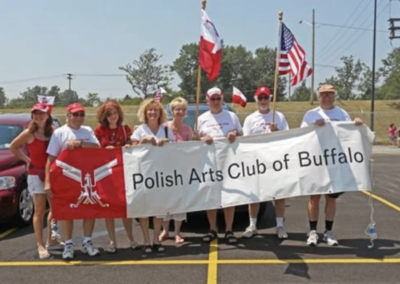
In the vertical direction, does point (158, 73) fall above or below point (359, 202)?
above

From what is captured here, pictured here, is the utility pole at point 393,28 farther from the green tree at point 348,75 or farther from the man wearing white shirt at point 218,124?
the green tree at point 348,75

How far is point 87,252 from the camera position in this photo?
18.9 ft

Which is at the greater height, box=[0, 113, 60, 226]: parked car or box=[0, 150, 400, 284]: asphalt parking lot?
box=[0, 113, 60, 226]: parked car

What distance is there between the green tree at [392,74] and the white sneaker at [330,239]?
261ft

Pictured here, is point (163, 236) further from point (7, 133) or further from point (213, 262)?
point (7, 133)

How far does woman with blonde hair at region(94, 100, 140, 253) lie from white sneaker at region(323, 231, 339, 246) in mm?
2316

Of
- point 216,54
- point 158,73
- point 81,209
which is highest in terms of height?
point 158,73

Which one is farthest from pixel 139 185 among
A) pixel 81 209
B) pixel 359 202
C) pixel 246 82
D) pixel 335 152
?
pixel 246 82

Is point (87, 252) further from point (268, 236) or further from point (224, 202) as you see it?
point (268, 236)

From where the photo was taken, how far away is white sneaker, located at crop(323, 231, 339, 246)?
6.02 meters

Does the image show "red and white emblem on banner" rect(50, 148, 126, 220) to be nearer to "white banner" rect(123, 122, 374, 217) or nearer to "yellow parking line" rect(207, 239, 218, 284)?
"white banner" rect(123, 122, 374, 217)

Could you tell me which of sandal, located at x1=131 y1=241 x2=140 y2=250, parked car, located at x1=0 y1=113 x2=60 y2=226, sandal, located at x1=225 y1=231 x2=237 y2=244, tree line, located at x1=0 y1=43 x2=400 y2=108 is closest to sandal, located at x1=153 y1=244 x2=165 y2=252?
sandal, located at x1=131 y1=241 x2=140 y2=250

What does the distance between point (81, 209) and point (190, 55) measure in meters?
95.4

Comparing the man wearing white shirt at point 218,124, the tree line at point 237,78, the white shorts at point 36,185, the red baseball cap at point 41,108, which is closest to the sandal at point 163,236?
the man wearing white shirt at point 218,124
